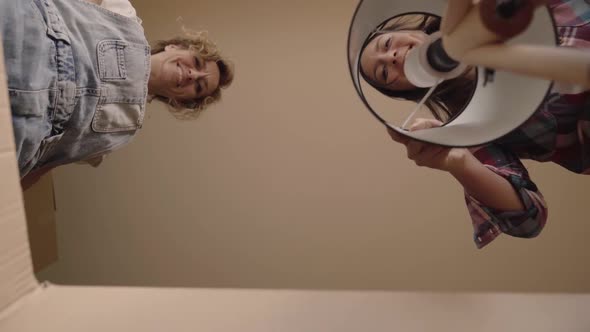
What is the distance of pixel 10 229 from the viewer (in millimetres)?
287

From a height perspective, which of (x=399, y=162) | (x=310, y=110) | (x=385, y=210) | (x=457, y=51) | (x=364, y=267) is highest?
(x=457, y=51)

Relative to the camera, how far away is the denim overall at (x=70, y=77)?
483 millimetres

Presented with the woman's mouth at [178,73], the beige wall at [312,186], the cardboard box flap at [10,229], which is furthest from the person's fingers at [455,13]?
the beige wall at [312,186]

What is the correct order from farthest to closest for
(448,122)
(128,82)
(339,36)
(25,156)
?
(339,36) < (128,82) < (25,156) < (448,122)

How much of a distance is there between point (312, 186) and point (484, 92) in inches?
34.9

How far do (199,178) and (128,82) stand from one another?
66 centimetres

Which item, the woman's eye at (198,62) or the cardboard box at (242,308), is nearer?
the cardboard box at (242,308)

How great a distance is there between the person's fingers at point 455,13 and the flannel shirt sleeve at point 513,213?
0.29 metres

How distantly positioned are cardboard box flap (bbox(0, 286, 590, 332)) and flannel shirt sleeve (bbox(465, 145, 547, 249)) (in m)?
0.17

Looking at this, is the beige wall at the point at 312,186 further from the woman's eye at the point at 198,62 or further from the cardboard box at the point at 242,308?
the cardboard box at the point at 242,308

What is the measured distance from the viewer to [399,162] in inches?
48.0

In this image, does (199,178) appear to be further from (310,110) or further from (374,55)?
(374,55)

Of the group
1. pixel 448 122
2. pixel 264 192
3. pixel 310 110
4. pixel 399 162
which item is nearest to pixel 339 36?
pixel 310 110

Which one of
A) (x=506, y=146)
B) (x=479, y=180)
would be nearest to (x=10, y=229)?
(x=479, y=180)
